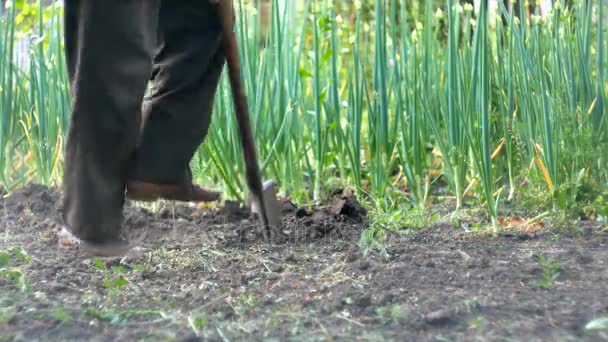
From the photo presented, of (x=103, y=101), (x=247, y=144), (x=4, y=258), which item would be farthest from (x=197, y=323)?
(x=247, y=144)

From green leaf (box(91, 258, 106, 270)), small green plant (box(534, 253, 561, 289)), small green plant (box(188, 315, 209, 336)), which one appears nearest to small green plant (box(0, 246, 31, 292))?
green leaf (box(91, 258, 106, 270))

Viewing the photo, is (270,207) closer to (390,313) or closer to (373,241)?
(373,241)

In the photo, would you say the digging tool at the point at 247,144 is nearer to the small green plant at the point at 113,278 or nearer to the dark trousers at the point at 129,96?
the dark trousers at the point at 129,96

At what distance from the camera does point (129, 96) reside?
1.93m

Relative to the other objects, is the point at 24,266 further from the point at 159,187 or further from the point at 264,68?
the point at 264,68

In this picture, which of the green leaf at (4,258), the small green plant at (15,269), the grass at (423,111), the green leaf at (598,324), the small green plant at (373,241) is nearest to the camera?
the green leaf at (598,324)

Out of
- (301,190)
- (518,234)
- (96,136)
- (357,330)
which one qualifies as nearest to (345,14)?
(301,190)

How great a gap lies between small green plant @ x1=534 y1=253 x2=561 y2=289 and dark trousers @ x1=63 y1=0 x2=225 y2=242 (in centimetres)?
98

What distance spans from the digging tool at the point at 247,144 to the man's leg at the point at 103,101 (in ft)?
0.91

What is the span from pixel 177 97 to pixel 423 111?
944mm

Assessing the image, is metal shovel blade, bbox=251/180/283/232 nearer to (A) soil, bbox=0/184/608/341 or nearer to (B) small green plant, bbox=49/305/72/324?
(A) soil, bbox=0/184/608/341

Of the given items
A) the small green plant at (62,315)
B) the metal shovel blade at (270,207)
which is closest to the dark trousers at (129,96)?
the metal shovel blade at (270,207)

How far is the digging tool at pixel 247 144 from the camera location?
2172 millimetres

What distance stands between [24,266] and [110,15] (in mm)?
705
